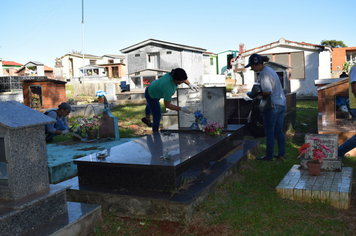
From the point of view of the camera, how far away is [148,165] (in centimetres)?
357

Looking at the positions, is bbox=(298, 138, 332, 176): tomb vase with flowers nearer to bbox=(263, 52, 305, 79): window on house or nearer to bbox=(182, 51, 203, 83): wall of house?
bbox=(263, 52, 305, 79): window on house

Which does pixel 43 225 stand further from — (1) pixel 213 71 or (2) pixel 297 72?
(1) pixel 213 71

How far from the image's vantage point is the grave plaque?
5.84 meters

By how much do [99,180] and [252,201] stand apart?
1784 mm

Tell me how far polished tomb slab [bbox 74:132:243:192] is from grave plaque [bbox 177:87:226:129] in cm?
120

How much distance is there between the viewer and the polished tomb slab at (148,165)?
357 cm

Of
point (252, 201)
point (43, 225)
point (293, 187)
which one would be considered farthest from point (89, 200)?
point (293, 187)

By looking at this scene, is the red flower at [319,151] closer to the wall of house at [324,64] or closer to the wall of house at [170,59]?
the wall of house at [324,64]

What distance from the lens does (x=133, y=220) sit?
130 inches

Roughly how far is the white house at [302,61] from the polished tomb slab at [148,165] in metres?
16.4

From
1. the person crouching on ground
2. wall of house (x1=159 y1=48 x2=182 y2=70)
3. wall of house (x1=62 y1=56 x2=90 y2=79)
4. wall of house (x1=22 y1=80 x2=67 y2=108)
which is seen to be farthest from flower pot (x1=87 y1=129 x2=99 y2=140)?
wall of house (x1=62 y1=56 x2=90 y2=79)

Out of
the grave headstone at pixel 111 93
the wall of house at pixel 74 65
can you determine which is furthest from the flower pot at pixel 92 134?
the wall of house at pixel 74 65

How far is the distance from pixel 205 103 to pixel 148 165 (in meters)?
2.63

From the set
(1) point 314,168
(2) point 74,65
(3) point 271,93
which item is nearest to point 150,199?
(1) point 314,168
